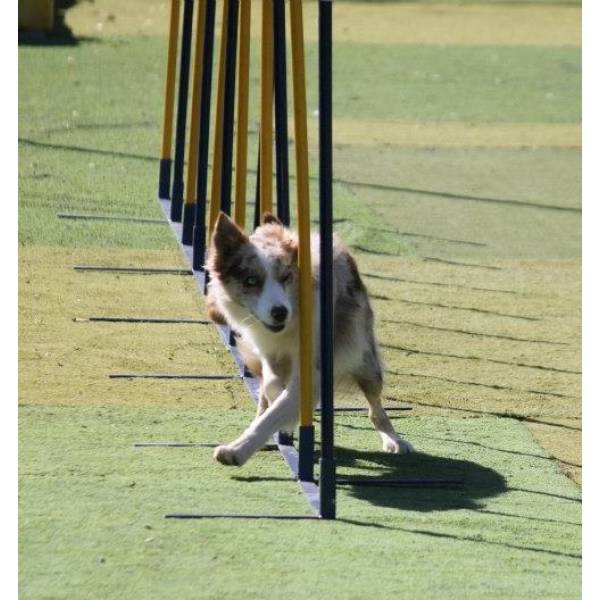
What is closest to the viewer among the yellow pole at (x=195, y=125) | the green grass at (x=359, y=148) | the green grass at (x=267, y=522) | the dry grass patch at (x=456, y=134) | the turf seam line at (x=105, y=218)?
the green grass at (x=267, y=522)

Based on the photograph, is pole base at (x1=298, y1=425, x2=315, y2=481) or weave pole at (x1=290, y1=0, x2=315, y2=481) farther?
pole base at (x1=298, y1=425, x2=315, y2=481)

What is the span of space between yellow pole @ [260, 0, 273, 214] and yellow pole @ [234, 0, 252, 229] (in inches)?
16.8

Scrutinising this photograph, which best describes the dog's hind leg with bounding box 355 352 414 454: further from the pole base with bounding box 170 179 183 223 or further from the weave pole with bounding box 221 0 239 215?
the pole base with bounding box 170 179 183 223

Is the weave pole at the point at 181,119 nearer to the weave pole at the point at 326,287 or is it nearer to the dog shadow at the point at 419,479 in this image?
the dog shadow at the point at 419,479

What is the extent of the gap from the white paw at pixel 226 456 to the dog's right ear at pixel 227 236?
87cm

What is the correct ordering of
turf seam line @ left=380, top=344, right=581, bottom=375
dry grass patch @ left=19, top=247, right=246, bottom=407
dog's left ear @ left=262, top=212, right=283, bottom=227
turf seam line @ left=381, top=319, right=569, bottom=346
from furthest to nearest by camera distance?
turf seam line @ left=381, top=319, right=569, bottom=346, turf seam line @ left=380, top=344, right=581, bottom=375, dry grass patch @ left=19, top=247, right=246, bottom=407, dog's left ear @ left=262, top=212, right=283, bottom=227

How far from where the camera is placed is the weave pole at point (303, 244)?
645cm

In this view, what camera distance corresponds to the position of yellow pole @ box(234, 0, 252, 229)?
8.66m

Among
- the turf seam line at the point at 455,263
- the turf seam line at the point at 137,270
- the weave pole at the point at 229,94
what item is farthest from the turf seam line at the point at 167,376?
the turf seam line at the point at 455,263

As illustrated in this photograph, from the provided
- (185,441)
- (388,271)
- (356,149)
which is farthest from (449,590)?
(356,149)

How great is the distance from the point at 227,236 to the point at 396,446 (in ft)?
4.72

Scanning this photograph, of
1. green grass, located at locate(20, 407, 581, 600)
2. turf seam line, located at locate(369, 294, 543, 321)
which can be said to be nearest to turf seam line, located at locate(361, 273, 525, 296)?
turf seam line, located at locate(369, 294, 543, 321)

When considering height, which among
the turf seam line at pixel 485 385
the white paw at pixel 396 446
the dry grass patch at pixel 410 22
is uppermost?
the dry grass patch at pixel 410 22

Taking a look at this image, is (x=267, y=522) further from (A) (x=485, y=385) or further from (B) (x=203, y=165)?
(B) (x=203, y=165)
